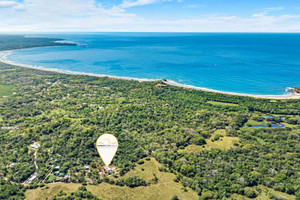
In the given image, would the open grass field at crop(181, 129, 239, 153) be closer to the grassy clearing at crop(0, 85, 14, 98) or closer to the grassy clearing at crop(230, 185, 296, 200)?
the grassy clearing at crop(230, 185, 296, 200)

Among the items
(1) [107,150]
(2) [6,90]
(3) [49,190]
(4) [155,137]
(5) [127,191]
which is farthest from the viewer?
(2) [6,90]

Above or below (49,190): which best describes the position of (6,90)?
above

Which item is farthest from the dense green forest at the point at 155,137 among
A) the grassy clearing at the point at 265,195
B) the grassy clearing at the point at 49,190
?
the grassy clearing at the point at 49,190

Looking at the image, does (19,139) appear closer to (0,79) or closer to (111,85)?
(111,85)

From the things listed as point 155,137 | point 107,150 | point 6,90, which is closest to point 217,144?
point 155,137

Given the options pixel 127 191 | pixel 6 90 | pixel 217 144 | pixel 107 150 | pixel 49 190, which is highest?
pixel 6 90

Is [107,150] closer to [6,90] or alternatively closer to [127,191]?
[127,191]

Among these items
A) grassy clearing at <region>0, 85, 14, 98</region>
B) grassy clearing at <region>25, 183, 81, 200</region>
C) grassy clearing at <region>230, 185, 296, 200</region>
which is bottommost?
grassy clearing at <region>25, 183, 81, 200</region>

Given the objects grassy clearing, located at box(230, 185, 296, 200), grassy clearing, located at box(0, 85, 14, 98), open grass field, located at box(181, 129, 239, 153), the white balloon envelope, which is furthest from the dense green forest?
the white balloon envelope

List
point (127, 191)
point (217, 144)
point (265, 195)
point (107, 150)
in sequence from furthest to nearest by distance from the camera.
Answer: point (217, 144) → point (107, 150) → point (127, 191) → point (265, 195)
